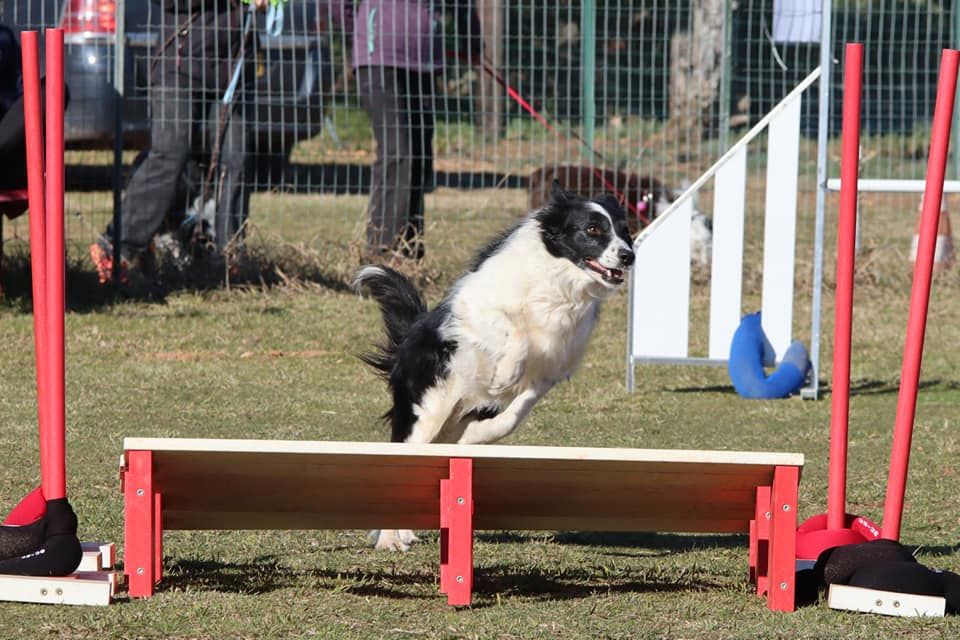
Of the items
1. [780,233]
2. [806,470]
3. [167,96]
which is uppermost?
[167,96]

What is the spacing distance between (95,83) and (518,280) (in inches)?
215

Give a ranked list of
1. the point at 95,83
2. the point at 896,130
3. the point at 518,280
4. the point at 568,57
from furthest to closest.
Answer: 1. the point at 896,130
2. the point at 568,57
3. the point at 95,83
4. the point at 518,280

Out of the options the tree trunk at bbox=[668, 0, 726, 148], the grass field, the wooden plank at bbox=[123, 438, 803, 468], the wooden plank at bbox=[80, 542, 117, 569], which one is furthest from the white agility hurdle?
the wooden plank at bbox=[80, 542, 117, 569]

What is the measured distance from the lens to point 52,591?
12.1ft

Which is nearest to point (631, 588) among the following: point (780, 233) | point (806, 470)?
point (806, 470)

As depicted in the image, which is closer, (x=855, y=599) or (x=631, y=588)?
(x=855, y=599)

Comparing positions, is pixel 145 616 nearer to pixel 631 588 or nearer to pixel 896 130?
pixel 631 588

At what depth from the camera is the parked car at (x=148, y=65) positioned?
384 inches

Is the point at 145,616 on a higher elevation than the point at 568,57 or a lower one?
lower

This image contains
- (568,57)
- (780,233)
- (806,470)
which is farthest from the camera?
(568,57)

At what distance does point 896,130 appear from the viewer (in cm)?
1608

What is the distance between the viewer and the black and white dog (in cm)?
486

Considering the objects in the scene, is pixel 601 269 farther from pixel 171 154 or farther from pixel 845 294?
pixel 171 154

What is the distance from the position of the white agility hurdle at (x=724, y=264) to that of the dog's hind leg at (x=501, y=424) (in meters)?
2.96
